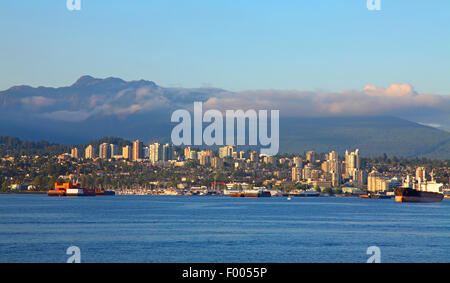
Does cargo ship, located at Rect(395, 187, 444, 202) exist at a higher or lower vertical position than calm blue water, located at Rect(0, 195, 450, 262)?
lower

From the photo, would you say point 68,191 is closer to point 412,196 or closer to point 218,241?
point 412,196

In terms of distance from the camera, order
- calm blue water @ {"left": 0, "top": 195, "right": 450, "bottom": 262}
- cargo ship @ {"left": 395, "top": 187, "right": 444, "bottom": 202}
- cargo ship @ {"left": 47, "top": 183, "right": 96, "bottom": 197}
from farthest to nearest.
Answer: cargo ship @ {"left": 47, "top": 183, "right": 96, "bottom": 197} → cargo ship @ {"left": 395, "top": 187, "right": 444, "bottom": 202} → calm blue water @ {"left": 0, "top": 195, "right": 450, "bottom": 262}

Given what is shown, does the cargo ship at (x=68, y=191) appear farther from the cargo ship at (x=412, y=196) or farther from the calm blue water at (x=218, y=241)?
the calm blue water at (x=218, y=241)

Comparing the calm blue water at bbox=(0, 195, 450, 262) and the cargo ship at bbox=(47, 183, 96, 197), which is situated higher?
the calm blue water at bbox=(0, 195, 450, 262)

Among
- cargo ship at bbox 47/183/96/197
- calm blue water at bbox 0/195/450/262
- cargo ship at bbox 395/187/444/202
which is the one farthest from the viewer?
cargo ship at bbox 47/183/96/197

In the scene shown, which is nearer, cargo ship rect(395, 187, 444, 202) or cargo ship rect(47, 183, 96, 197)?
cargo ship rect(395, 187, 444, 202)

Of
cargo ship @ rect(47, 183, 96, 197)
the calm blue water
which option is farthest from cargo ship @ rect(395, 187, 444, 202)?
cargo ship @ rect(47, 183, 96, 197)

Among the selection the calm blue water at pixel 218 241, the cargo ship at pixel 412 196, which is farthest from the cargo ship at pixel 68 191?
the calm blue water at pixel 218 241

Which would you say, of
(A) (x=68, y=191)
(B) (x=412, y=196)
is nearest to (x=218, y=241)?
(B) (x=412, y=196)

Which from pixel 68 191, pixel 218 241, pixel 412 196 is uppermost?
pixel 218 241

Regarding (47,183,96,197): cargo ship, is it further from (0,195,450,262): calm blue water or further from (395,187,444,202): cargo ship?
(0,195,450,262): calm blue water
